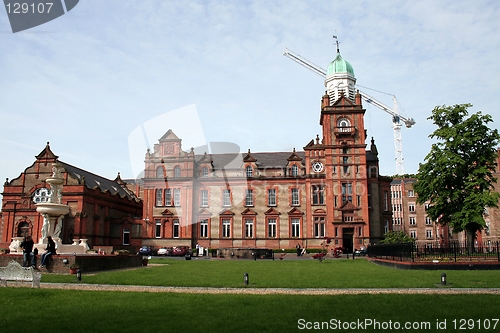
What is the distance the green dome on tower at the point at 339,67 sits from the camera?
78062 mm

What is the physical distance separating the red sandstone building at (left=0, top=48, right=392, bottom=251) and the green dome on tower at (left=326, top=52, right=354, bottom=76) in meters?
17.4

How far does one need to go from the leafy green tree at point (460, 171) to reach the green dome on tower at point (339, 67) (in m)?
39.8

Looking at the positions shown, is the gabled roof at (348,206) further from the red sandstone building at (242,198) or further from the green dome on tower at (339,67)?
the green dome on tower at (339,67)

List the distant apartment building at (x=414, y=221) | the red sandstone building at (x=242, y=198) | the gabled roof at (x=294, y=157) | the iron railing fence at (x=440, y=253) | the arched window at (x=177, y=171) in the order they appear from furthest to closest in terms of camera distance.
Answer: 1. the distant apartment building at (x=414, y=221)
2. the arched window at (x=177, y=171)
3. the gabled roof at (x=294, y=157)
4. the red sandstone building at (x=242, y=198)
5. the iron railing fence at (x=440, y=253)

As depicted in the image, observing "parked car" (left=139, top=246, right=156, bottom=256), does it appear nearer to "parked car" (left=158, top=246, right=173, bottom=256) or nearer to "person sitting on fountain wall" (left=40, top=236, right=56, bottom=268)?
"parked car" (left=158, top=246, right=173, bottom=256)

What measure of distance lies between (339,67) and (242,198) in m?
32.3

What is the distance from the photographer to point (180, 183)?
6350 centimetres

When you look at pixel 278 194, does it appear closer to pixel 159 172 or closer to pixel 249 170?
pixel 249 170

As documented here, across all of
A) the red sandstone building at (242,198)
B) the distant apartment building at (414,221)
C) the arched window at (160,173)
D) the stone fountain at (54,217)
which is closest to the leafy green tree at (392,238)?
the red sandstone building at (242,198)

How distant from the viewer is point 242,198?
6356 cm

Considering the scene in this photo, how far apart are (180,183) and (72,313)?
5257 centimetres

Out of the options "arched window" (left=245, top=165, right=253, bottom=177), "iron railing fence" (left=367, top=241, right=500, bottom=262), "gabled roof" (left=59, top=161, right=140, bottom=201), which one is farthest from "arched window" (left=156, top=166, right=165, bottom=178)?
"iron railing fence" (left=367, top=241, right=500, bottom=262)

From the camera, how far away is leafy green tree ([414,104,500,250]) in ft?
122

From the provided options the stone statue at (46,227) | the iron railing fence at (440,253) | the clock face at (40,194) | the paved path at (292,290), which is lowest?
the paved path at (292,290)
